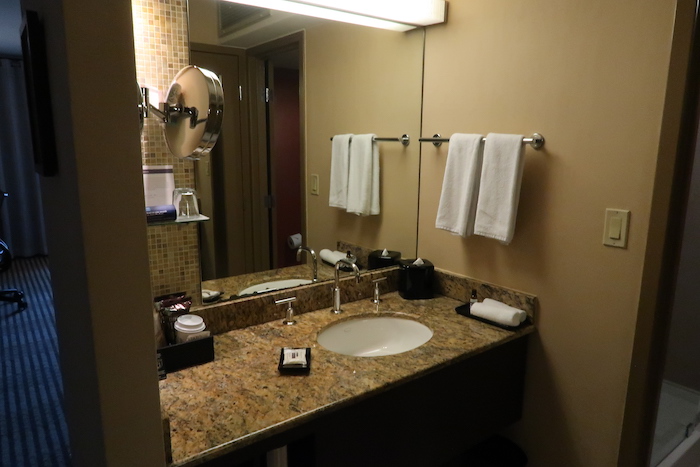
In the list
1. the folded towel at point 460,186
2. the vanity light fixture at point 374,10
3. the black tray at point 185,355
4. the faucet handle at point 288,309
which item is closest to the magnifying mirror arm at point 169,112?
the vanity light fixture at point 374,10

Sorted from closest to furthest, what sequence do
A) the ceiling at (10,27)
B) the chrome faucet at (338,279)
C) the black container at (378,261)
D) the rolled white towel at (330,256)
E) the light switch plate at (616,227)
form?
the light switch plate at (616,227) < the chrome faucet at (338,279) < the rolled white towel at (330,256) < the black container at (378,261) < the ceiling at (10,27)

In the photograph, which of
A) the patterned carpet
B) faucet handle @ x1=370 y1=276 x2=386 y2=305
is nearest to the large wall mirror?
faucet handle @ x1=370 y1=276 x2=386 y2=305

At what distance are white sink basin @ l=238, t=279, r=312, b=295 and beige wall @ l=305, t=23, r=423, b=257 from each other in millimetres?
177

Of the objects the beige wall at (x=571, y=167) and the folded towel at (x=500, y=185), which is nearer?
the beige wall at (x=571, y=167)

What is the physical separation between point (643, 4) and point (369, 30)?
922mm

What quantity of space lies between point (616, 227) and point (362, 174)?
3.05 feet

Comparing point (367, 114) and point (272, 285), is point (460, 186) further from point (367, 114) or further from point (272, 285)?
point (272, 285)

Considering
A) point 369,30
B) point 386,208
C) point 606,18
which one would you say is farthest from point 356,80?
point 606,18

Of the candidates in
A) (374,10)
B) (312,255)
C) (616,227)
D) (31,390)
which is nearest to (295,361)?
(312,255)

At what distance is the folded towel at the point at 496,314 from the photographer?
1.58m

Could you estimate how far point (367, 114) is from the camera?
75.1 inches

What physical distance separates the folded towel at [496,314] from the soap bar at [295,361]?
656 mm

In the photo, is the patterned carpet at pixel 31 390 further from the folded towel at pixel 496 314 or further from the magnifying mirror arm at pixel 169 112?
the folded towel at pixel 496 314

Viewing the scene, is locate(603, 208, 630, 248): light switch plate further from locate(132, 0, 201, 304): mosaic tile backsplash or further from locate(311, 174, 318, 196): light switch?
locate(132, 0, 201, 304): mosaic tile backsplash
